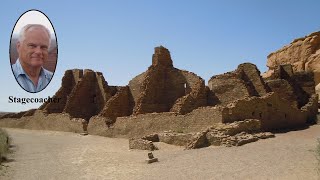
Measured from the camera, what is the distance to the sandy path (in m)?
9.55

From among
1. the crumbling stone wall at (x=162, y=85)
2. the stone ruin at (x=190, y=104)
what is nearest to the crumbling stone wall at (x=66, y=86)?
the stone ruin at (x=190, y=104)

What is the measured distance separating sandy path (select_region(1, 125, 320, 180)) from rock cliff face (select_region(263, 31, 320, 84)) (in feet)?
78.8

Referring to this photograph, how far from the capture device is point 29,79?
16.9 metres

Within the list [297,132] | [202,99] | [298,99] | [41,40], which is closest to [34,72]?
[41,40]

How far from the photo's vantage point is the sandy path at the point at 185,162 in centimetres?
955

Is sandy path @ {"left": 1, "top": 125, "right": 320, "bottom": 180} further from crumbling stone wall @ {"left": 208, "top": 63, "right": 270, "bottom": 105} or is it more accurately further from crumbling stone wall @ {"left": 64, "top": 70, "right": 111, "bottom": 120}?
crumbling stone wall @ {"left": 64, "top": 70, "right": 111, "bottom": 120}

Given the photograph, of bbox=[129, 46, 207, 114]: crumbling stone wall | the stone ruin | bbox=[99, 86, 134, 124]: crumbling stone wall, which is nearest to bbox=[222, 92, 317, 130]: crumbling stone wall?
the stone ruin

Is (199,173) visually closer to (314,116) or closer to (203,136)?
(203,136)

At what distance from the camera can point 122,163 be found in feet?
42.6

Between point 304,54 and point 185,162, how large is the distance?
3563cm

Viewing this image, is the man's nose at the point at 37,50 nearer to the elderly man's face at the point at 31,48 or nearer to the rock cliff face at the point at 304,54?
the elderly man's face at the point at 31,48

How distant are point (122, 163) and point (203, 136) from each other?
3735 millimetres

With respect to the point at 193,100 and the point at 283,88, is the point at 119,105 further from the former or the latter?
the point at 283,88

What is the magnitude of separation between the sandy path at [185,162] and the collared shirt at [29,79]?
3222mm
